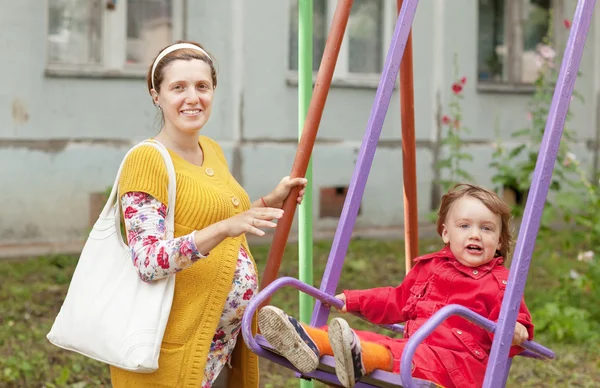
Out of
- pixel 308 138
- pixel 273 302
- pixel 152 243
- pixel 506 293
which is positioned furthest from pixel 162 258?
pixel 273 302

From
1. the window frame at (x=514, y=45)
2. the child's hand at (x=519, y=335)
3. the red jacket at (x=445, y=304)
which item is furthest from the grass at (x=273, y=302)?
the window frame at (x=514, y=45)

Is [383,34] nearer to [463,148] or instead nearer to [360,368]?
[463,148]

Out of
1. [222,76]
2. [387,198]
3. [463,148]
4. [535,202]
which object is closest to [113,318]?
[535,202]

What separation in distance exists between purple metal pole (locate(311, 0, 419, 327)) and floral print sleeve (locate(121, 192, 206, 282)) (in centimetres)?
62

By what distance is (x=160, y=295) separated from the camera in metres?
2.60

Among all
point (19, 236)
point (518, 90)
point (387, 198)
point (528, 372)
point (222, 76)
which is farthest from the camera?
point (518, 90)

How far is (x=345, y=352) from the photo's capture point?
2559 millimetres

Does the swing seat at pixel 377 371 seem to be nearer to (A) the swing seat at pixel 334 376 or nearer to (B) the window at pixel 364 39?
(A) the swing seat at pixel 334 376

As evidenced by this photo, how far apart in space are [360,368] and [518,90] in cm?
902

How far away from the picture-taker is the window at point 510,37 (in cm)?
1116

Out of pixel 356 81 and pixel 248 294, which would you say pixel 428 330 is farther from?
pixel 356 81

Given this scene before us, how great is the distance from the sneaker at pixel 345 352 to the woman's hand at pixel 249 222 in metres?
0.32

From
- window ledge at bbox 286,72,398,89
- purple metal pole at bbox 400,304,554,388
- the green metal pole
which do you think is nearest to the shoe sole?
purple metal pole at bbox 400,304,554,388

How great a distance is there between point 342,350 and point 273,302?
12.5 ft
